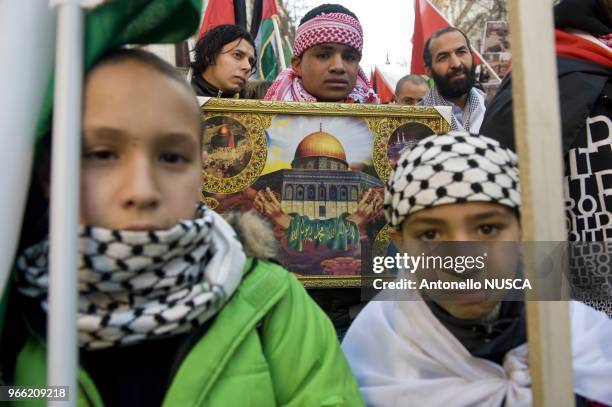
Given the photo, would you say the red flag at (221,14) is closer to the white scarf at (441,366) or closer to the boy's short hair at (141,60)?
the boy's short hair at (141,60)

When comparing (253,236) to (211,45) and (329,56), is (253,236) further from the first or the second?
(211,45)

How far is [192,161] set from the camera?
3.93 feet

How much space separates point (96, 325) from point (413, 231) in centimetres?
74

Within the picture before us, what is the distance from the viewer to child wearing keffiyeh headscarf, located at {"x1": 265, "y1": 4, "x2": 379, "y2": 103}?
306cm

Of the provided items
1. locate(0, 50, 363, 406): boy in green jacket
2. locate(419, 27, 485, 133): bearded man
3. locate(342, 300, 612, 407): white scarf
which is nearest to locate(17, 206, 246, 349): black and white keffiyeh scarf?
locate(0, 50, 363, 406): boy in green jacket

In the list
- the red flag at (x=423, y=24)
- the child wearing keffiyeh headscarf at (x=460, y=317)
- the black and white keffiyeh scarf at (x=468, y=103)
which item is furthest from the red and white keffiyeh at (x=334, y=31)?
the child wearing keffiyeh headscarf at (x=460, y=317)

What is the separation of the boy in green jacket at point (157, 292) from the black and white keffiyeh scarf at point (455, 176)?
401mm

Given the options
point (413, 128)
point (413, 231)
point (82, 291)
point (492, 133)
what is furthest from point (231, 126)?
point (82, 291)

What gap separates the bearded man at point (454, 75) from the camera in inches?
133

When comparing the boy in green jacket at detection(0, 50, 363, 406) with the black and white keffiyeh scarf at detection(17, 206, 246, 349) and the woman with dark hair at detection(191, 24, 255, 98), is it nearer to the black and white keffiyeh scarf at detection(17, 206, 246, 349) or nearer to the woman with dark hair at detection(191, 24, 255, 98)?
the black and white keffiyeh scarf at detection(17, 206, 246, 349)

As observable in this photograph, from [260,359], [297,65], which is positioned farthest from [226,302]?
[297,65]

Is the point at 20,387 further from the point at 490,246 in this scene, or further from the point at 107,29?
the point at 490,246

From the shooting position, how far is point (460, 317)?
1.34m

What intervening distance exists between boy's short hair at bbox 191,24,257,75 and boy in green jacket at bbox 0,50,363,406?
91.4 inches
